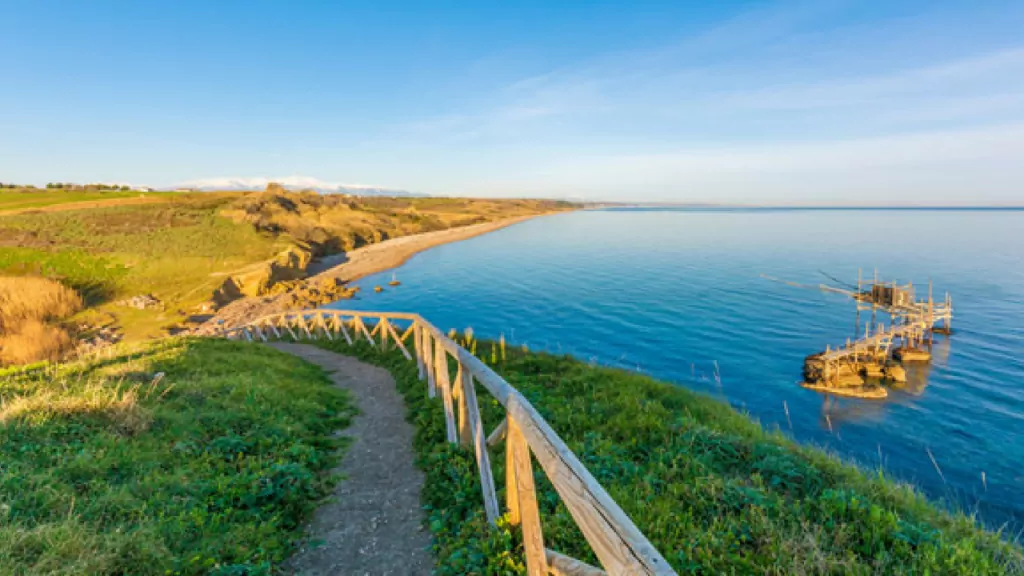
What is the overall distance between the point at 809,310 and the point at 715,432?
4130 centimetres

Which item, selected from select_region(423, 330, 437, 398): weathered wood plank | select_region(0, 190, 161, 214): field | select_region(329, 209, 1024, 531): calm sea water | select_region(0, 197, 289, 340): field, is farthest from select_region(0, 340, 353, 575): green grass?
select_region(0, 190, 161, 214): field

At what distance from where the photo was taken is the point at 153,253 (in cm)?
4297

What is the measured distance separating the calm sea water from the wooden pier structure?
104cm

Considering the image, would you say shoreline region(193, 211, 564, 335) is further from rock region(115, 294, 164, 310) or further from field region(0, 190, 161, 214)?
field region(0, 190, 161, 214)

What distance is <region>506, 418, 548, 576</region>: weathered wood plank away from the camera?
3.63m

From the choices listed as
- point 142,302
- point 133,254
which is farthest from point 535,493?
point 133,254

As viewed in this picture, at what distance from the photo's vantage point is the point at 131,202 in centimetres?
5819

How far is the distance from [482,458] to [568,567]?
2.27 m

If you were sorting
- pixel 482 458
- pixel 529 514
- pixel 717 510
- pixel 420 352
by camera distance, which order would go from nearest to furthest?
pixel 529 514, pixel 717 510, pixel 482 458, pixel 420 352

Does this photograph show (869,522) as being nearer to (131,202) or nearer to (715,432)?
(715,432)

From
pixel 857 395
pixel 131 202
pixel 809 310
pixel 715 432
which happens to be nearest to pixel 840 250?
pixel 809 310

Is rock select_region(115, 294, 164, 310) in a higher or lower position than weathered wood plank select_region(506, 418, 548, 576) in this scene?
lower

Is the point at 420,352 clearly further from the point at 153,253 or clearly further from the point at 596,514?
the point at 153,253

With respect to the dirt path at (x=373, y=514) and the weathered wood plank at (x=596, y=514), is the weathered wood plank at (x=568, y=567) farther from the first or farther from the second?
the dirt path at (x=373, y=514)
